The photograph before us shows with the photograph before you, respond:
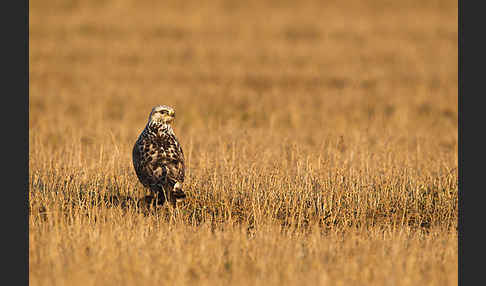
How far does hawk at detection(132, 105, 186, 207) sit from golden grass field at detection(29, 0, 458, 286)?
0.94 ft

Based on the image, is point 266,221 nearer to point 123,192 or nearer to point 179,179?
point 179,179

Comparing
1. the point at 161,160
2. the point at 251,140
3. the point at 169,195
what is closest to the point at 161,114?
the point at 161,160

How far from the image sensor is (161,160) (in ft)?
31.3

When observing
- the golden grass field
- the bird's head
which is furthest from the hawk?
the golden grass field

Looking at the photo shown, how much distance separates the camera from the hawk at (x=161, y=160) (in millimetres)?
9188

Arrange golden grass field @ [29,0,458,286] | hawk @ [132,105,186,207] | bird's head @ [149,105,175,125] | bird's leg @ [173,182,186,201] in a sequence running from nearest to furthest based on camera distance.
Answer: golden grass field @ [29,0,458,286] → bird's leg @ [173,182,186,201] → hawk @ [132,105,186,207] → bird's head @ [149,105,175,125]

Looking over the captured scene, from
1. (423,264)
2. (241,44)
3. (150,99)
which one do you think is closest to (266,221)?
(423,264)

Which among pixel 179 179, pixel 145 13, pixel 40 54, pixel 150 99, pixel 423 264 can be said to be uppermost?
pixel 145 13

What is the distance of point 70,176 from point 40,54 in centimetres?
1795

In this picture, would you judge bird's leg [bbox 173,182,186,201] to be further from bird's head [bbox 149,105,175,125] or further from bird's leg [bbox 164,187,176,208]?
bird's head [bbox 149,105,175,125]

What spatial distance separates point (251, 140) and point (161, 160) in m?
4.51

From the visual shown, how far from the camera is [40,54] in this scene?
88.4 ft

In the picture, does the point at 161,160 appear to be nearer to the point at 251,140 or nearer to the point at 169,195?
the point at 169,195

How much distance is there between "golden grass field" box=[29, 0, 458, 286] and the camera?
730 cm
